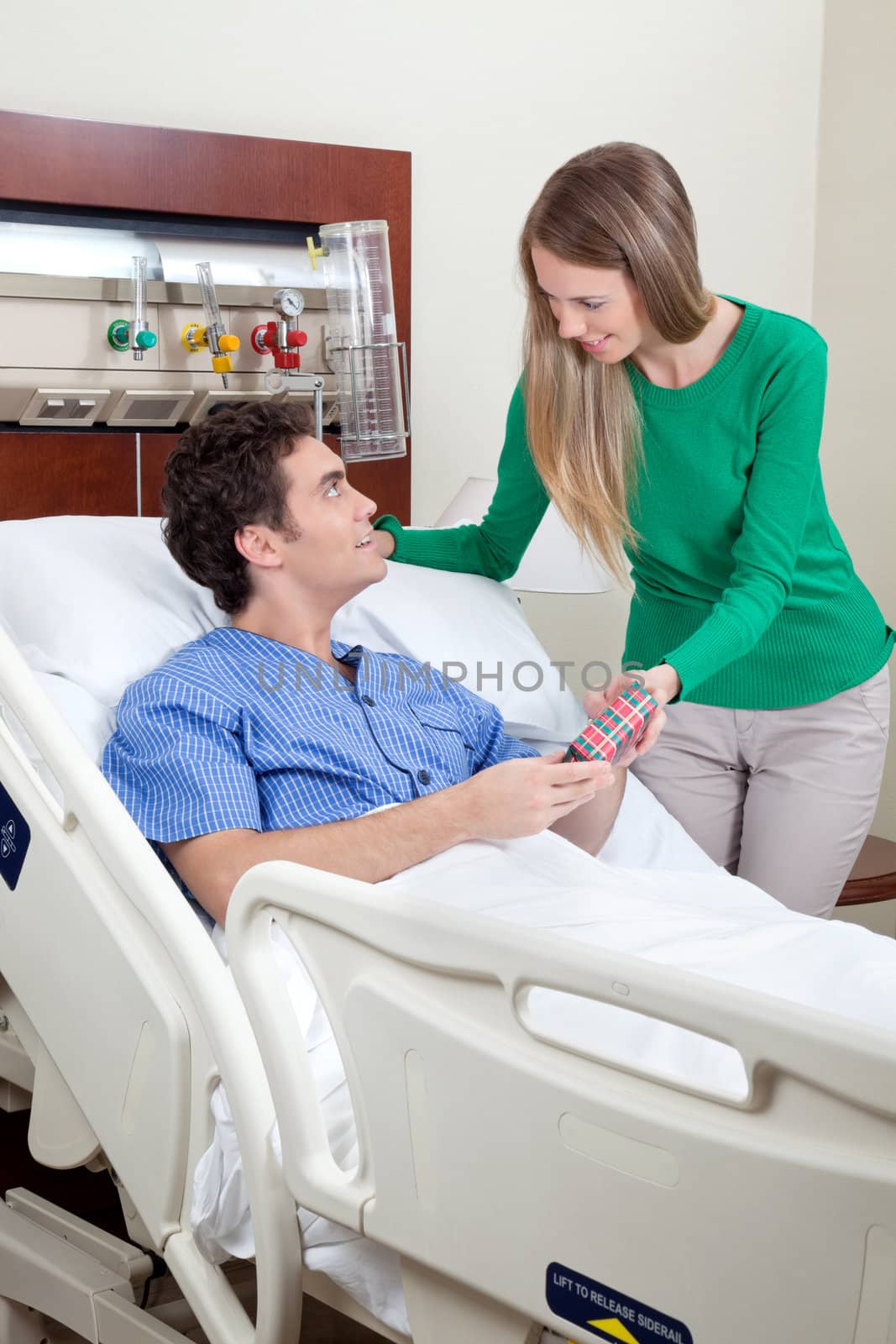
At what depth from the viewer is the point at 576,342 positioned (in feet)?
6.15

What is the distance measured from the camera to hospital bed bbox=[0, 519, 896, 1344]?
82cm

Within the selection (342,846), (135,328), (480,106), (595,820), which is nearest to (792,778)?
(595,820)

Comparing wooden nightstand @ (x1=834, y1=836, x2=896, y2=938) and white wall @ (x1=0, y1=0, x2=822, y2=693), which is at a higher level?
white wall @ (x1=0, y1=0, x2=822, y2=693)

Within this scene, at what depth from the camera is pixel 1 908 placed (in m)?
1.53

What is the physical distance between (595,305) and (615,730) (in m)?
0.58

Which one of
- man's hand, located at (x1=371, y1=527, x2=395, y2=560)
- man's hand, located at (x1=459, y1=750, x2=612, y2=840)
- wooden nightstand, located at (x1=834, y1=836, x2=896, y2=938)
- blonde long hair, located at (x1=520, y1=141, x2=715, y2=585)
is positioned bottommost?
wooden nightstand, located at (x1=834, y1=836, x2=896, y2=938)

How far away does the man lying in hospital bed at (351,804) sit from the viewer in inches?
49.2

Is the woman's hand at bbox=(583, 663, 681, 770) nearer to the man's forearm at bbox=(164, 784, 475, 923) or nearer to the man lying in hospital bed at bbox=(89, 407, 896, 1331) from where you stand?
the man lying in hospital bed at bbox=(89, 407, 896, 1331)

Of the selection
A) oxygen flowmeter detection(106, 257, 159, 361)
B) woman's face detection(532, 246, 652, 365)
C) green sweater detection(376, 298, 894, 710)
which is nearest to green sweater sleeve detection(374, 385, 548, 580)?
green sweater detection(376, 298, 894, 710)

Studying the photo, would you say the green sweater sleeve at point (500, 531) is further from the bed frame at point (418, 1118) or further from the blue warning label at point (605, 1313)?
the blue warning label at point (605, 1313)

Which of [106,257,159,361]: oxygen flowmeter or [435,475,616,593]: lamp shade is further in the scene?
[435,475,616,593]: lamp shade

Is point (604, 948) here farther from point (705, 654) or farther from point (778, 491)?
point (778, 491)

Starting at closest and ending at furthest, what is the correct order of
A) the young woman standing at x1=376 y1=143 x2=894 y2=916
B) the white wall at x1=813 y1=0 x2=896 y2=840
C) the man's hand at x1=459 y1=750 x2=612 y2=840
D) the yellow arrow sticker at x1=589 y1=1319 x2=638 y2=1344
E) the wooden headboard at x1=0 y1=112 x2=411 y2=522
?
the yellow arrow sticker at x1=589 y1=1319 x2=638 y2=1344, the man's hand at x1=459 y1=750 x2=612 y2=840, the young woman standing at x1=376 y1=143 x2=894 y2=916, the wooden headboard at x1=0 y1=112 x2=411 y2=522, the white wall at x1=813 y1=0 x2=896 y2=840

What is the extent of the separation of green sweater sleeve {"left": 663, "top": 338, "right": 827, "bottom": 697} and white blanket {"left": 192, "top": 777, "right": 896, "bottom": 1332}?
34cm
